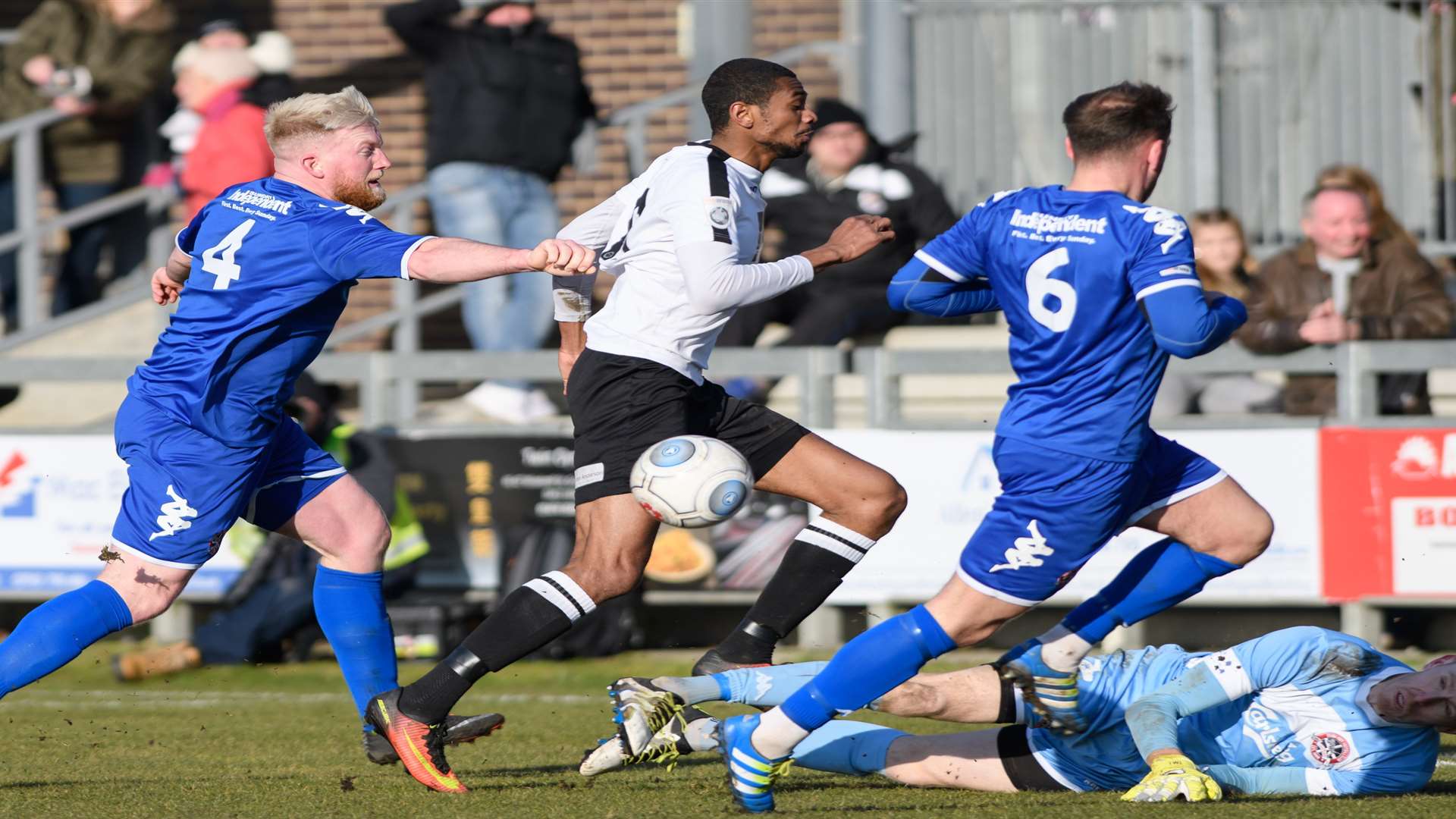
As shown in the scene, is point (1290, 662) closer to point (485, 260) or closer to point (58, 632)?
Answer: point (485, 260)

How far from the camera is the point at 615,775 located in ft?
19.5

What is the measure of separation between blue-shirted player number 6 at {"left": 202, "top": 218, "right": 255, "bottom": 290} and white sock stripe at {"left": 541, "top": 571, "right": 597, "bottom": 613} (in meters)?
1.22

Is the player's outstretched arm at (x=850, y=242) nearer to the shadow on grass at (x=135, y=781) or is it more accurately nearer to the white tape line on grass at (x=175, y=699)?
the shadow on grass at (x=135, y=781)

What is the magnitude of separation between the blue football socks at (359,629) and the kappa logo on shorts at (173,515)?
0.52 metres

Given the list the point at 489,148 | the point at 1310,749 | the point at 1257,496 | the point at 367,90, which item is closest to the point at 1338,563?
the point at 1257,496

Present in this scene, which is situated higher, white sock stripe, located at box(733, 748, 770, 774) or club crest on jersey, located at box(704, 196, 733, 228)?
club crest on jersey, located at box(704, 196, 733, 228)

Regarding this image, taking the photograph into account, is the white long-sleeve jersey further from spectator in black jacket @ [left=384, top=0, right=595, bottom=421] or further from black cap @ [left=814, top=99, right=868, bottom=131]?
spectator in black jacket @ [left=384, top=0, right=595, bottom=421]

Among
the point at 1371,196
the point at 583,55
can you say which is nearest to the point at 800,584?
the point at 1371,196

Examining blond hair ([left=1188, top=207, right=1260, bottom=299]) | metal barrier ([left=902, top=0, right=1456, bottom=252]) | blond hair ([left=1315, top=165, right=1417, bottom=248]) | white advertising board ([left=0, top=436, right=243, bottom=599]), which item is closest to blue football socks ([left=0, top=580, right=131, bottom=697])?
white advertising board ([left=0, top=436, right=243, bottom=599])

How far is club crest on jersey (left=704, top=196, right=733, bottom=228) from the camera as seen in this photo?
5.44m

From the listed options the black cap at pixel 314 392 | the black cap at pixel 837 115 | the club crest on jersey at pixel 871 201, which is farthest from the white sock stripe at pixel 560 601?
the black cap at pixel 837 115

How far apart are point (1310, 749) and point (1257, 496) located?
341 centimetres

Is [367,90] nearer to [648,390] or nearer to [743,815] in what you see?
[648,390]

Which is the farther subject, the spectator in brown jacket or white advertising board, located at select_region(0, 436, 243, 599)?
white advertising board, located at select_region(0, 436, 243, 599)
